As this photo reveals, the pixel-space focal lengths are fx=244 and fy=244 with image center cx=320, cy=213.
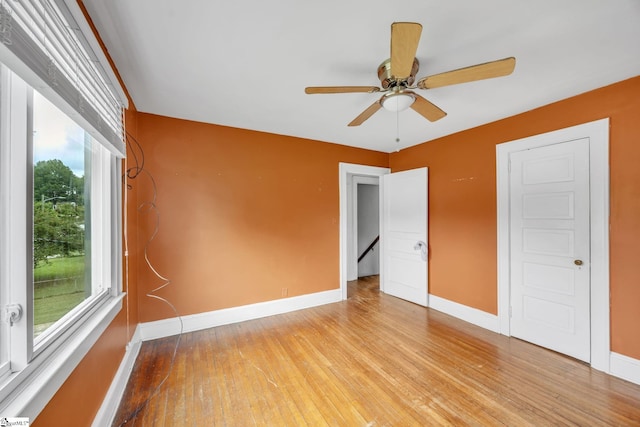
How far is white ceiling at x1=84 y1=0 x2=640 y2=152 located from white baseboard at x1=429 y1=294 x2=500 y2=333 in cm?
233

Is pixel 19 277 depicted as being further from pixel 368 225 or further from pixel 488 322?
pixel 368 225

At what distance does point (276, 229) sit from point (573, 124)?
3.31 meters

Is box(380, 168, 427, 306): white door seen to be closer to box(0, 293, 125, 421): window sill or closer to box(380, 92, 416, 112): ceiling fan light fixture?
box(380, 92, 416, 112): ceiling fan light fixture

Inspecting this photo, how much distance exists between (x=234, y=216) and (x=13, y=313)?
7.22ft

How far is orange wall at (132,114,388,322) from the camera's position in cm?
271

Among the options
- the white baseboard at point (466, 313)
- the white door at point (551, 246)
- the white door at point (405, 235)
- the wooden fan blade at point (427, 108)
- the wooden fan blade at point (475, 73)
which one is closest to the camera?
the wooden fan blade at point (475, 73)

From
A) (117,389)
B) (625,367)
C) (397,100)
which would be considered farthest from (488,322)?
(117,389)

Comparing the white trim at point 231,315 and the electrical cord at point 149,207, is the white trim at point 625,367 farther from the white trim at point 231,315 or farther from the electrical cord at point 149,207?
the electrical cord at point 149,207

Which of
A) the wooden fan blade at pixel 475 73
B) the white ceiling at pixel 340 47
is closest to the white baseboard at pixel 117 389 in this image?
the white ceiling at pixel 340 47

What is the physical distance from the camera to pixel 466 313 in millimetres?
3088

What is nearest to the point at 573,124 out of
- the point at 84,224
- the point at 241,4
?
the point at 241,4

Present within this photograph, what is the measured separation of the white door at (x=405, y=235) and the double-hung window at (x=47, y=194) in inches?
138

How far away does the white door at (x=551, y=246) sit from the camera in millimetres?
2215

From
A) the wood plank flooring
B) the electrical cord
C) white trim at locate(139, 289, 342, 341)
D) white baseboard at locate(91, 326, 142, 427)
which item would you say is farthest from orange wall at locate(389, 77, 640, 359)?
white baseboard at locate(91, 326, 142, 427)
